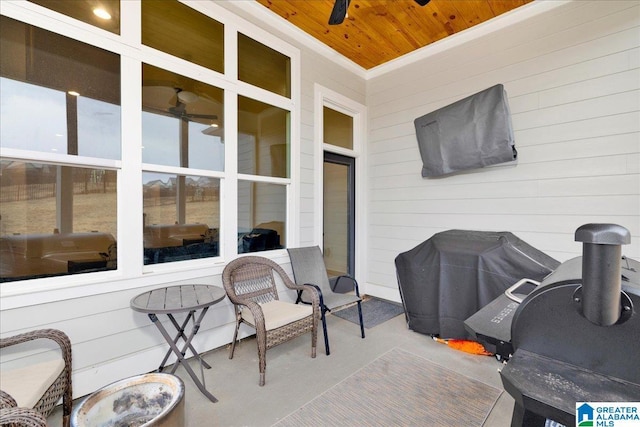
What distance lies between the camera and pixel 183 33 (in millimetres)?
2643

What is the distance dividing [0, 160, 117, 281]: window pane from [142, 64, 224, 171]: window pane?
0.47 m

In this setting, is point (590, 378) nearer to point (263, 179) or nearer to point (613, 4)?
point (263, 179)

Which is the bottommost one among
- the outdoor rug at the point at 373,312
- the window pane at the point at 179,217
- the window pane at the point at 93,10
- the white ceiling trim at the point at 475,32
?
the outdoor rug at the point at 373,312

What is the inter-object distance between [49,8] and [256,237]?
7.82 feet

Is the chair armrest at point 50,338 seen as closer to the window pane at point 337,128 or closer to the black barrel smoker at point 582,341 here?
the black barrel smoker at point 582,341

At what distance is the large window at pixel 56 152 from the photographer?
1.87m

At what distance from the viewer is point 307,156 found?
12.0ft

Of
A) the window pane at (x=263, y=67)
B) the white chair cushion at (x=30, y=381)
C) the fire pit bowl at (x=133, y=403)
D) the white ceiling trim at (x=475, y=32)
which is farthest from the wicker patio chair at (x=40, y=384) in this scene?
the white ceiling trim at (x=475, y=32)

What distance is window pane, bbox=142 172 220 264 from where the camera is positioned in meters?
2.44

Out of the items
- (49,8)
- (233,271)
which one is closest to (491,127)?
(233,271)

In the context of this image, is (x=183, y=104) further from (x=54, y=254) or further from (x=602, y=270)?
(x=602, y=270)

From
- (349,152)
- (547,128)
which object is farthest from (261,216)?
(547,128)

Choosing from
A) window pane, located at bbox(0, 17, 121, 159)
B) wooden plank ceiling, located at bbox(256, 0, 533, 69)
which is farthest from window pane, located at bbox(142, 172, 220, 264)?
wooden plank ceiling, located at bbox(256, 0, 533, 69)

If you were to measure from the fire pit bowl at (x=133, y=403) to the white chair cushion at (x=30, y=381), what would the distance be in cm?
35
